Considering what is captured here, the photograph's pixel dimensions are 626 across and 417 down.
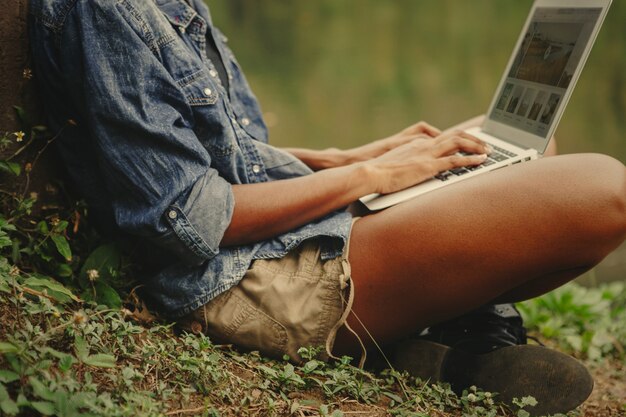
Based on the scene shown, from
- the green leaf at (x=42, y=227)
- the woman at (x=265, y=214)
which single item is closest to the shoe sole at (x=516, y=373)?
the woman at (x=265, y=214)

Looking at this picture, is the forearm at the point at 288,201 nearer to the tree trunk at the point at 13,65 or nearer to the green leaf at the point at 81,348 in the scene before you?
the green leaf at the point at 81,348

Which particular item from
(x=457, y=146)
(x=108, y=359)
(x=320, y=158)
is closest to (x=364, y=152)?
(x=320, y=158)

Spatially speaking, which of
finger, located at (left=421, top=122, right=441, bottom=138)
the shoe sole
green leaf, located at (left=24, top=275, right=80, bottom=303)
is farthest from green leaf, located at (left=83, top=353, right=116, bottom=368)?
finger, located at (left=421, top=122, right=441, bottom=138)

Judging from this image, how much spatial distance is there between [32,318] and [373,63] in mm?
5831

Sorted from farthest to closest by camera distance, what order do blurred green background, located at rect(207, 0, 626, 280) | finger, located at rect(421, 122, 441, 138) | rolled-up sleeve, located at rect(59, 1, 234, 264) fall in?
blurred green background, located at rect(207, 0, 626, 280) < finger, located at rect(421, 122, 441, 138) < rolled-up sleeve, located at rect(59, 1, 234, 264)

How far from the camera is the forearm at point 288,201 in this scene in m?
1.67

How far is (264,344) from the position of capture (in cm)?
174

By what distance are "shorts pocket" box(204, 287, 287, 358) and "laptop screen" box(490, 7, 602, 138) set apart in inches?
37.5

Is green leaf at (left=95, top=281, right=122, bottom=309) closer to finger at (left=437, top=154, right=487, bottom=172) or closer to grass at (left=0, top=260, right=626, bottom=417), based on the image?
grass at (left=0, top=260, right=626, bottom=417)

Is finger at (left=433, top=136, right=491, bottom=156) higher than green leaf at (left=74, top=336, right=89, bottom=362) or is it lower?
higher

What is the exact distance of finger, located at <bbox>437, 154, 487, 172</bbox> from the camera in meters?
1.87

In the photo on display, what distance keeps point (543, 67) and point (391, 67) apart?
4.87m

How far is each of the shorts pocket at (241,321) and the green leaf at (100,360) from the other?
38cm

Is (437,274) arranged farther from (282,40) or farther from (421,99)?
(282,40)
